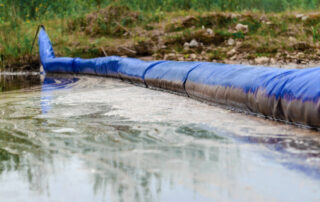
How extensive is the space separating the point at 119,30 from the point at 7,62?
2.83 m

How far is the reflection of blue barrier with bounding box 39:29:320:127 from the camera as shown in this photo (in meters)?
2.49

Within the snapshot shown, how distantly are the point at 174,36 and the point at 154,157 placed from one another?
7533 millimetres

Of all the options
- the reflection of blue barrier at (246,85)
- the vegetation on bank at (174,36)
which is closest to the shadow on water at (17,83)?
the reflection of blue barrier at (246,85)

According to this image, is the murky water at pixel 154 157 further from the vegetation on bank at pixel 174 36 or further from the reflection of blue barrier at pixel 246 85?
the vegetation on bank at pixel 174 36

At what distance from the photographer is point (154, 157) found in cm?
188

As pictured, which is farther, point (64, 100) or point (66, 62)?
point (66, 62)

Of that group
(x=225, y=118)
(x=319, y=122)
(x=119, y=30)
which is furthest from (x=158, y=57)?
(x=319, y=122)

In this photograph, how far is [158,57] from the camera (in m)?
8.37

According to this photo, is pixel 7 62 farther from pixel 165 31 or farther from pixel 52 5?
pixel 52 5

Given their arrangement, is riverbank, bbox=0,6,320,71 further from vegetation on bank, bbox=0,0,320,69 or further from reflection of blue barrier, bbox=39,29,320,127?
reflection of blue barrier, bbox=39,29,320,127

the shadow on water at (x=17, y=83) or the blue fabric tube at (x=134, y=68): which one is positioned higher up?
the blue fabric tube at (x=134, y=68)

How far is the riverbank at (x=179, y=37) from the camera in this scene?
7924 mm

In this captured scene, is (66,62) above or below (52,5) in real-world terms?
below

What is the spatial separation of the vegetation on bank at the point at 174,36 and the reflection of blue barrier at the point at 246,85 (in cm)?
286
